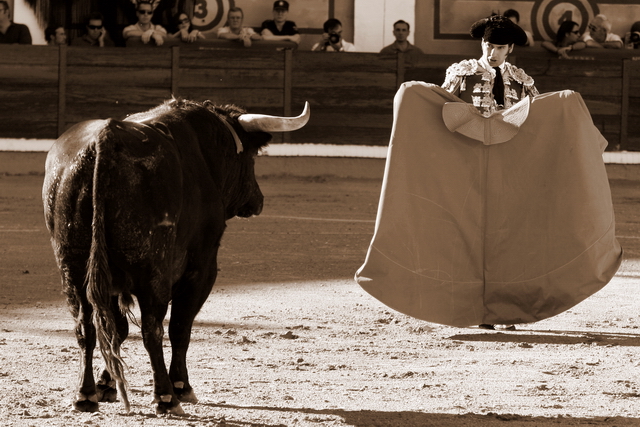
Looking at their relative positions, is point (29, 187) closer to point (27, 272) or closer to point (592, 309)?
point (27, 272)

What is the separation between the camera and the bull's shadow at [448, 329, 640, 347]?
4648 mm

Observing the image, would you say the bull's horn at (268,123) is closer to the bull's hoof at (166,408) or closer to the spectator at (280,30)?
the bull's hoof at (166,408)

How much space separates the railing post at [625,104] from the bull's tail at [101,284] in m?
9.62

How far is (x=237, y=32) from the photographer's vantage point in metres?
11.5

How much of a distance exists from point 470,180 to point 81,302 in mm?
2010

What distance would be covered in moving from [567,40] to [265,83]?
351 cm

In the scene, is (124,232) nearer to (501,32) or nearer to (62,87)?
(501,32)

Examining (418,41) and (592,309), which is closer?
(592,309)

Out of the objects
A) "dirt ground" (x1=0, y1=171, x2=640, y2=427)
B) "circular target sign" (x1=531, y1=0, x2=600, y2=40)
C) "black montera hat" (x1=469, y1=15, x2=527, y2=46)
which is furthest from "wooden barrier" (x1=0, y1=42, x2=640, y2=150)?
"black montera hat" (x1=469, y1=15, x2=527, y2=46)

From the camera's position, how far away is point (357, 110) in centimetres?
1169

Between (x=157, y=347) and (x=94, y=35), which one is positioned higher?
(x=94, y=35)

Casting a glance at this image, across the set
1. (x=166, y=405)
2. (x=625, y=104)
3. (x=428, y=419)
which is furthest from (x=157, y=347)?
(x=625, y=104)

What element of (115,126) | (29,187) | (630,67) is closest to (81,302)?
(115,126)

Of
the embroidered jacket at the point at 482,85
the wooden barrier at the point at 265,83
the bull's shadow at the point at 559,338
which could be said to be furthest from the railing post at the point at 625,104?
the bull's shadow at the point at 559,338
